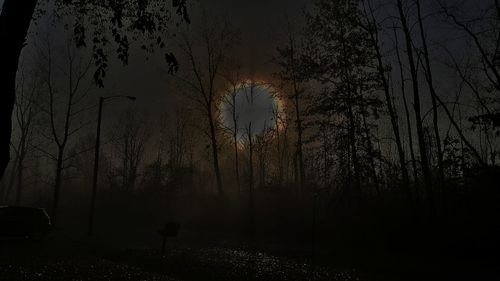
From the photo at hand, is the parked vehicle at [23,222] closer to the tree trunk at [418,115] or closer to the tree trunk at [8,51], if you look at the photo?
the tree trunk at [8,51]

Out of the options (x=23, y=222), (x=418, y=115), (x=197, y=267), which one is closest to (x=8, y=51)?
(x=197, y=267)

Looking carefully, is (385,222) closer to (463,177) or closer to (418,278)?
(463,177)

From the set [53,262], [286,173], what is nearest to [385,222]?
[53,262]

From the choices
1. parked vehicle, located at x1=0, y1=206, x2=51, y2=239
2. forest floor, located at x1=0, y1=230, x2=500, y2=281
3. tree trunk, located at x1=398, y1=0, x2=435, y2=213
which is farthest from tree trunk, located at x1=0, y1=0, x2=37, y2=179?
tree trunk, located at x1=398, y1=0, x2=435, y2=213

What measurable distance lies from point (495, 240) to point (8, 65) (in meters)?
20.4

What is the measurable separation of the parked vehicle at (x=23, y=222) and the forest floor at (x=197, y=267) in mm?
1049

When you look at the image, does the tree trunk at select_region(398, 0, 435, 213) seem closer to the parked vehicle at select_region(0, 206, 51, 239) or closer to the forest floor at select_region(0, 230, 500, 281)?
the forest floor at select_region(0, 230, 500, 281)

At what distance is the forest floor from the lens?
12.9 m

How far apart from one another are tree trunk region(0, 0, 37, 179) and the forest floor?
5867 millimetres

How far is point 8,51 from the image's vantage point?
715 cm

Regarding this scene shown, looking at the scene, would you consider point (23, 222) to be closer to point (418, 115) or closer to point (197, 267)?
point (197, 267)

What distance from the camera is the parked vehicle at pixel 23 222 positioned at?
21.6m

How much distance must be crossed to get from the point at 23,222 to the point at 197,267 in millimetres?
11869

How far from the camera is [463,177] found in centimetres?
2444
